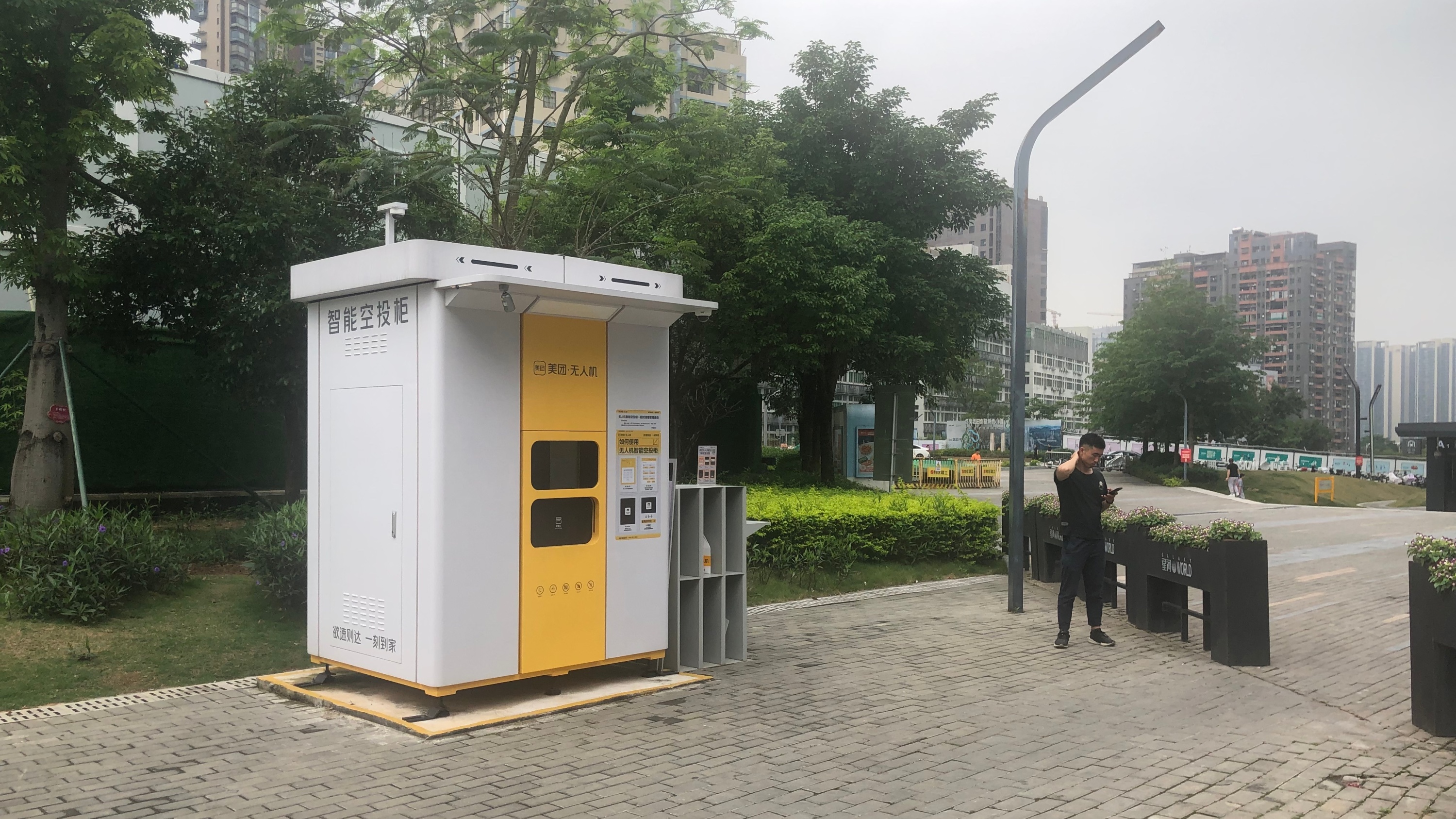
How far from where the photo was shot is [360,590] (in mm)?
7125

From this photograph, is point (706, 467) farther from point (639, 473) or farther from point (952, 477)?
point (952, 477)

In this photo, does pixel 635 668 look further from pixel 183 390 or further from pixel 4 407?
pixel 183 390

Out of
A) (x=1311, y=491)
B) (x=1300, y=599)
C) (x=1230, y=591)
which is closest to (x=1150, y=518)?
(x=1230, y=591)

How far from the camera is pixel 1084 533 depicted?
30.0 feet

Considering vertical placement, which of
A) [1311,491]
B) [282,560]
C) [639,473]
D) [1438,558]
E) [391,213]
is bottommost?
[1311,491]

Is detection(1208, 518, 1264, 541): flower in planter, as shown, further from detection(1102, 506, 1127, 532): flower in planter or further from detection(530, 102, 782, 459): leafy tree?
detection(530, 102, 782, 459): leafy tree

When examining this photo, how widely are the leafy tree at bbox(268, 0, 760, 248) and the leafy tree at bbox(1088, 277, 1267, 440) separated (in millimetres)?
34534

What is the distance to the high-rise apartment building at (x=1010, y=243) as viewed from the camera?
2557 inches

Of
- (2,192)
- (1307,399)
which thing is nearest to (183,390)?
(2,192)

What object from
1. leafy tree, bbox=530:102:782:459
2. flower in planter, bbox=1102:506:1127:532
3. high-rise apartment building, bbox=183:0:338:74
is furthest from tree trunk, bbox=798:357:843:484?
high-rise apartment building, bbox=183:0:338:74

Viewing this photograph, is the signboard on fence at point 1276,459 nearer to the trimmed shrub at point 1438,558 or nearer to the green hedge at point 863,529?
the green hedge at point 863,529

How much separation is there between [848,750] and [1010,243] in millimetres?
51826

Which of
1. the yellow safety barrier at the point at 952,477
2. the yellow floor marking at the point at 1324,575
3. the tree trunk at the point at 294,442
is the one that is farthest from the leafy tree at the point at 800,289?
the yellow safety barrier at the point at 952,477

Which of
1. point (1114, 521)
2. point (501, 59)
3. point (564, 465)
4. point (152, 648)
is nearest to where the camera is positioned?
point (564, 465)
